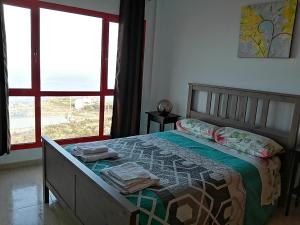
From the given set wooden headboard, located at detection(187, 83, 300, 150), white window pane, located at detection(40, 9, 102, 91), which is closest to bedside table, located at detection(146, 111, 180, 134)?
wooden headboard, located at detection(187, 83, 300, 150)

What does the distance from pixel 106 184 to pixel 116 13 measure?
9.36ft

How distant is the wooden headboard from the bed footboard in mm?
1894

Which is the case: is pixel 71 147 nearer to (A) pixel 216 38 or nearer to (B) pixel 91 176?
(B) pixel 91 176

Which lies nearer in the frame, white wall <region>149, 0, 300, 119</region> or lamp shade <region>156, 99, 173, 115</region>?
white wall <region>149, 0, 300, 119</region>

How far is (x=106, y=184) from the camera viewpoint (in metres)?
1.63

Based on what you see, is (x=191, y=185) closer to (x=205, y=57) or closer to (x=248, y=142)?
(x=248, y=142)

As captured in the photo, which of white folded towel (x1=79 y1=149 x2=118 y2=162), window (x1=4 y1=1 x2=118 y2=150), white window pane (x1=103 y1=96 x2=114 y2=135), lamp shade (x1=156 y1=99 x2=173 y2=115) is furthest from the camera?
white window pane (x1=103 y1=96 x2=114 y2=135)

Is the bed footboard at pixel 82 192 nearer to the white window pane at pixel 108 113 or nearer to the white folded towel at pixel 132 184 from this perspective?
the white folded towel at pixel 132 184

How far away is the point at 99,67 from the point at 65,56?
0.53m

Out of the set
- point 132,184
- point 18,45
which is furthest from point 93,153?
point 18,45

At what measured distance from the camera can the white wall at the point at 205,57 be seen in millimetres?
2734

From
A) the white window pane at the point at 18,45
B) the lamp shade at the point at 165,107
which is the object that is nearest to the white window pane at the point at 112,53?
the lamp shade at the point at 165,107

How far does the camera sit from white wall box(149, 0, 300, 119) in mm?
2734

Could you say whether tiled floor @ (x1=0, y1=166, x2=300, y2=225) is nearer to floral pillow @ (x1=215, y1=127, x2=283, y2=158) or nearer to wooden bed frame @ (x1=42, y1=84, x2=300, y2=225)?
wooden bed frame @ (x1=42, y1=84, x2=300, y2=225)
